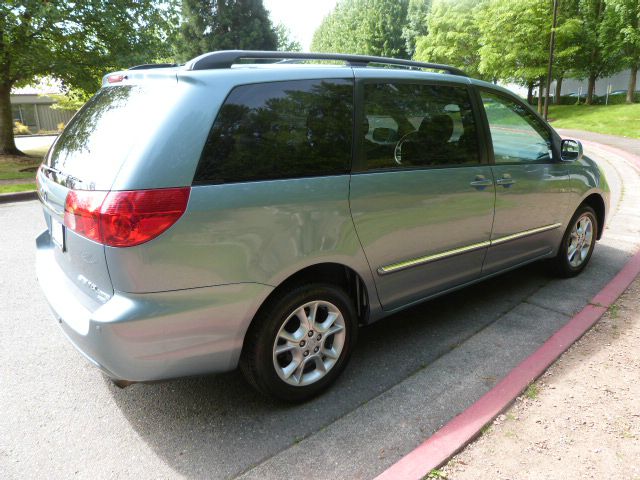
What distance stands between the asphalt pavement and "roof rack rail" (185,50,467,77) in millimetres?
1863

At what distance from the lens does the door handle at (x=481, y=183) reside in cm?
345

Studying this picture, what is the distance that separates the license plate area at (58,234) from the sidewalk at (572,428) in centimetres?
221

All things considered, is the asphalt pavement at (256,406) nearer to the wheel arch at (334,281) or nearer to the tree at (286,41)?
the wheel arch at (334,281)

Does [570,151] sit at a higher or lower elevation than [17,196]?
higher

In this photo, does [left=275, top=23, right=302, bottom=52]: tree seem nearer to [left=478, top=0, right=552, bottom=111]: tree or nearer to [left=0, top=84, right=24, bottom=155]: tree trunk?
[left=478, top=0, right=552, bottom=111]: tree

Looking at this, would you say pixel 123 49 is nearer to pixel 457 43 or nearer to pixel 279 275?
pixel 279 275

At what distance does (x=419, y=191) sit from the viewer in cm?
310

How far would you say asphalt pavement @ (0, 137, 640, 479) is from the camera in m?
2.36

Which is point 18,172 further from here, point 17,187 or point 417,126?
point 417,126

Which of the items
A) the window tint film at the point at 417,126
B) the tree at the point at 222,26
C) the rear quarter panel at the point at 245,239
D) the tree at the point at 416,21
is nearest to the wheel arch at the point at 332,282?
the rear quarter panel at the point at 245,239

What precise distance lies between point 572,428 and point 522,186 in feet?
6.39

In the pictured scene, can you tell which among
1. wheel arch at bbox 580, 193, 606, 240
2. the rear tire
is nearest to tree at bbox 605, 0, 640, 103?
wheel arch at bbox 580, 193, 606, 240

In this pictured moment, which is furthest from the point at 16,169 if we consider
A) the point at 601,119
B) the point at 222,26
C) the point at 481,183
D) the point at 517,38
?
the point at 517,38

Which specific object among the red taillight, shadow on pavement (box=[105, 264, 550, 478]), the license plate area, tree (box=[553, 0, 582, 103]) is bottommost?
shadow on pavement (box=[105, 264, 550, 478])
